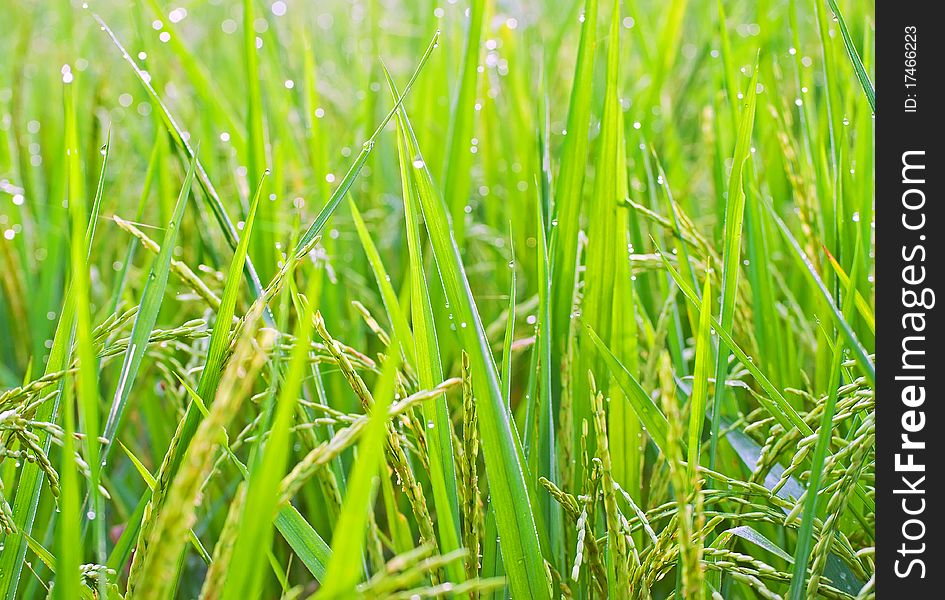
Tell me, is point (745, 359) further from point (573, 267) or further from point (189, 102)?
point (189, 102)

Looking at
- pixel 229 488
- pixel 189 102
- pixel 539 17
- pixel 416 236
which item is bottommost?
pixel 229 488
